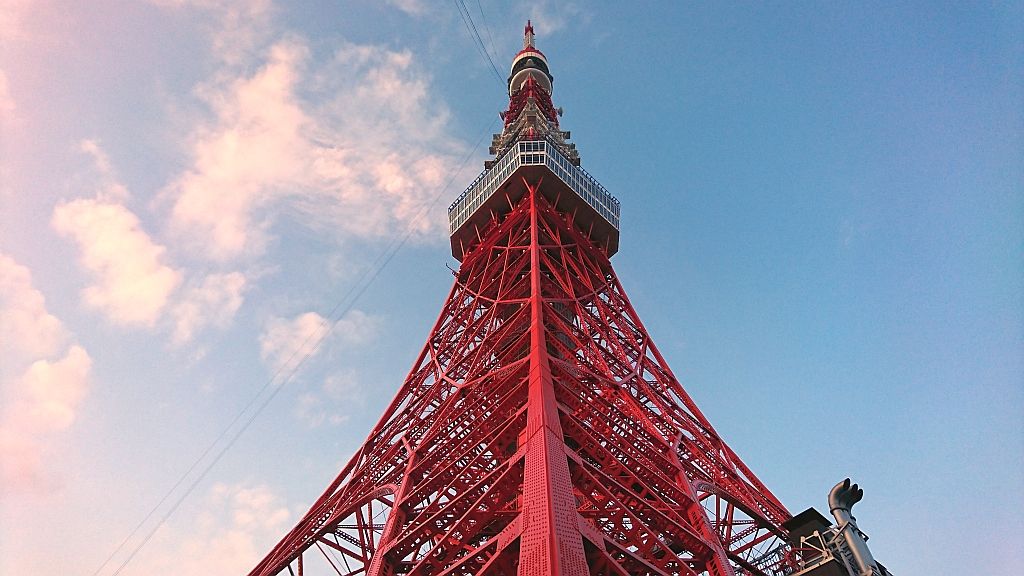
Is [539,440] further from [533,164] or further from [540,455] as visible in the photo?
[533,164]

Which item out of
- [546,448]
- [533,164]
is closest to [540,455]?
[546,448]

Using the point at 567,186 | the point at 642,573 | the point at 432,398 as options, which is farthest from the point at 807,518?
the point at 567,186

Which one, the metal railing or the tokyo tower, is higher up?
the metal railing

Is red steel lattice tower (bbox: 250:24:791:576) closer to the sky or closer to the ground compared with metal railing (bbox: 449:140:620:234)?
closer to the ground

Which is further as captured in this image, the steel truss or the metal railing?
the metal railing
